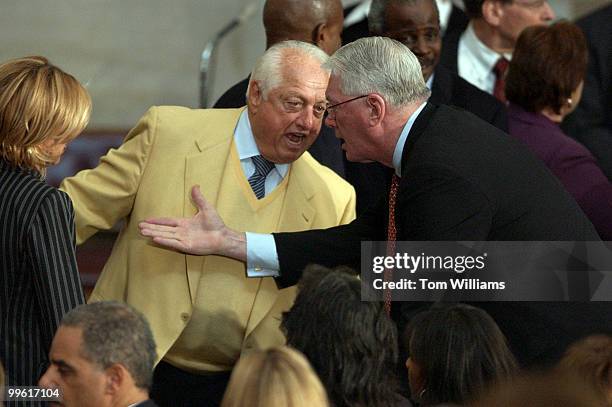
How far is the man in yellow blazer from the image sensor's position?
14.1ft

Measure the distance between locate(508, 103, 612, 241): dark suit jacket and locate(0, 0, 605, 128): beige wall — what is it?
11.5ft

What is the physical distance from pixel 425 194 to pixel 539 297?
469 mm

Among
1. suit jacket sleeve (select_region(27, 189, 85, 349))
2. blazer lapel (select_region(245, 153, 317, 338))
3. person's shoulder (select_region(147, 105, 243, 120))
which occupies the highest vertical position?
person's shoulder (select_region(147, 105, 243, 120))

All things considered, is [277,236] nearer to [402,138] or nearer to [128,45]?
[402,138]

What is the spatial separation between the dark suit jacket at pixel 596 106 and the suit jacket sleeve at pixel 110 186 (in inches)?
96.3

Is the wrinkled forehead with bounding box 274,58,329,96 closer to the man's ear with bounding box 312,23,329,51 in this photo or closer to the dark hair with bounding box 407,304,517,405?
the man's ear with bounding box 312,23,329,51

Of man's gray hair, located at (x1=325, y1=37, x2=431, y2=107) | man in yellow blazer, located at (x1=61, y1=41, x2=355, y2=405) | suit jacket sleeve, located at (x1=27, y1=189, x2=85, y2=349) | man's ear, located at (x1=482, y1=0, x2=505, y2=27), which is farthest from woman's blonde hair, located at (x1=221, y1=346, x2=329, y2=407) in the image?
man's ear, located at (x1=482, y1=0, x2=505, y2=27)

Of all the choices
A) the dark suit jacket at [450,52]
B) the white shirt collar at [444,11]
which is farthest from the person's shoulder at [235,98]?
the white shirt collar at [444,11]

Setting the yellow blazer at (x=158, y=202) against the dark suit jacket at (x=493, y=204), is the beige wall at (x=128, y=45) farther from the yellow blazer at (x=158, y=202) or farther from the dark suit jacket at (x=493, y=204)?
the dark suit jacket at (x=493, y=204)

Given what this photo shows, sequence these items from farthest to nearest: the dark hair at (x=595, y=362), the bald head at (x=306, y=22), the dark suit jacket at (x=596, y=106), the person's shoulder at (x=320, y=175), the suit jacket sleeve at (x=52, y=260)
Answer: the dark suit jacket at (x=596, y=106)
the bald head at (x=306, y=22)
the person's shoulder at (x=320, y=175)
the suit jacket sleeve at (x=52, y=260)
the dark hair at (x=595, y=362)

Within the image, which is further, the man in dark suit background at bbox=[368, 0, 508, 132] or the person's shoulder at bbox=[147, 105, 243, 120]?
the man in dark suit background at bbox=[368, 0, 508, 132]

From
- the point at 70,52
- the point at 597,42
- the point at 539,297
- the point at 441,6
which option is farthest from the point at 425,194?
the point at 70,52

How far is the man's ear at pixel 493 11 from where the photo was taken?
6.48 m

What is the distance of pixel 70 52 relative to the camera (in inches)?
324
